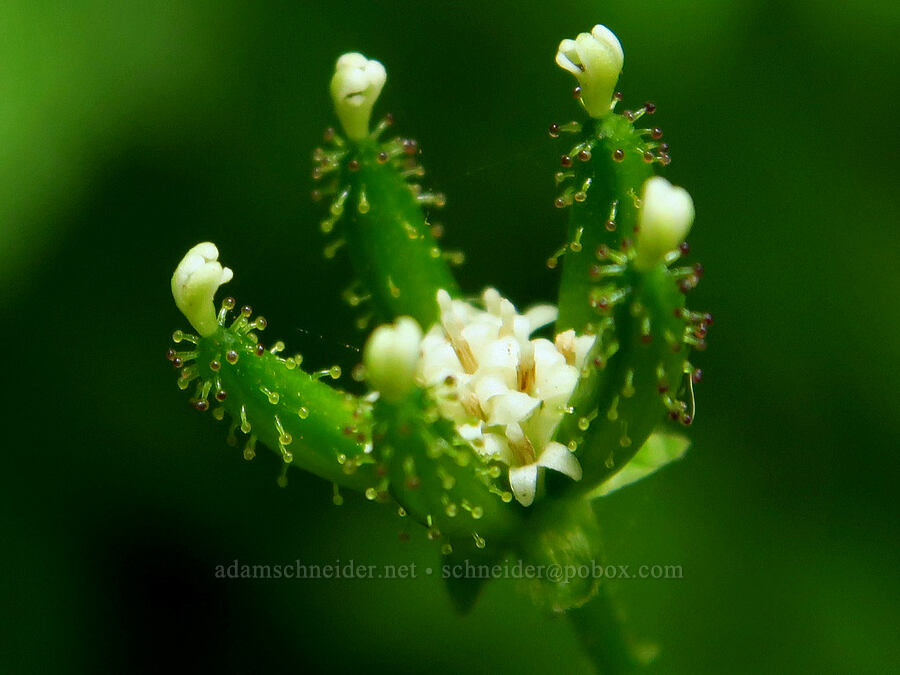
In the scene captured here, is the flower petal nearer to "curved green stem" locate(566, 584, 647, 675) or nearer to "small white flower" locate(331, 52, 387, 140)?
"curved green stem" locate(566, 584, 647, 675)

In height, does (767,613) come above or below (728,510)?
below

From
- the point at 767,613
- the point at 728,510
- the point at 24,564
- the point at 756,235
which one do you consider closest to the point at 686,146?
the point at 756,235

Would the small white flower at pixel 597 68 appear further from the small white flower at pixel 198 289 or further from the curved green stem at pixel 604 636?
the curved green stem at pixel 604 636

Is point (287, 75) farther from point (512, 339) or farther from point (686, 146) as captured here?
point (512, 339)

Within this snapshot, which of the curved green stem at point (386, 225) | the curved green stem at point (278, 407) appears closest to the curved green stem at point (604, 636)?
the curved green stem at point (278, 407)

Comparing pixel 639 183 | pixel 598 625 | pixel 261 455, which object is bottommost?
pixel 598 625

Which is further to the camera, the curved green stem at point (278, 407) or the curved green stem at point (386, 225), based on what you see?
the curved green stem at point (386, 225)

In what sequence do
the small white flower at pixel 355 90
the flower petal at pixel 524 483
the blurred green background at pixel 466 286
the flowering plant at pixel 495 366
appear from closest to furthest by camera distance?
the flowering plant at pixel 495 366
the flower petal at pixel 524 483
the small white flower at pixel 355 90
the blurred green background at pixel 466 286
